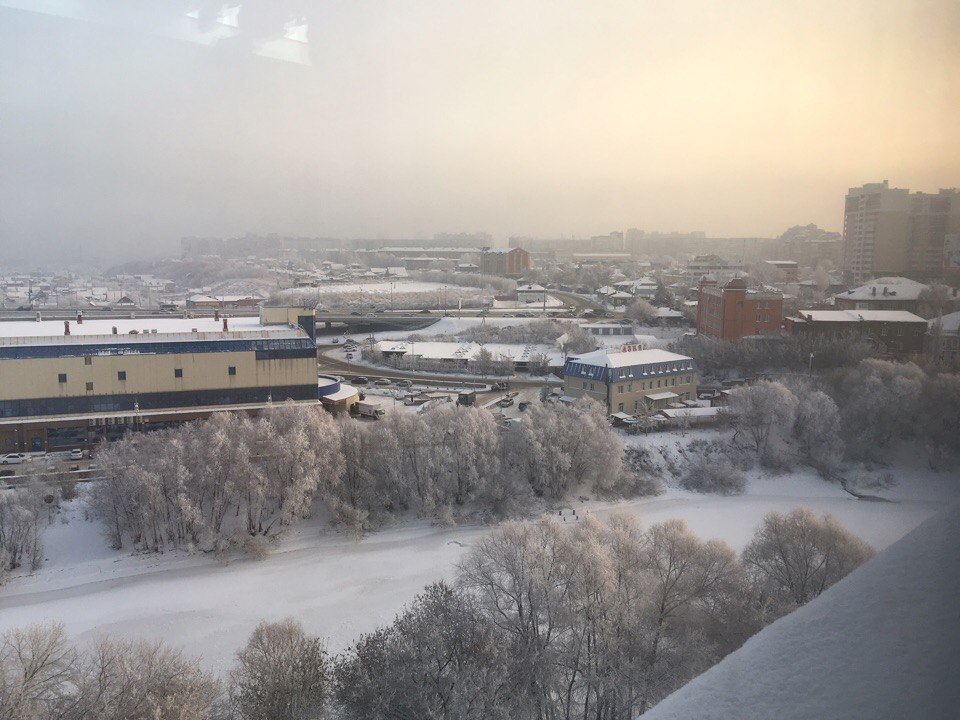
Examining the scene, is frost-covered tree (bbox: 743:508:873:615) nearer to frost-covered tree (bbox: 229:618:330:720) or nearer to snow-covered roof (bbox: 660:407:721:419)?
frost-covered tree (bbox: 229:618:330:720)

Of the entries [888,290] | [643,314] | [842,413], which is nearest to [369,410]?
[842,413]

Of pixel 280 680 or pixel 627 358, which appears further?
pixel 627 358

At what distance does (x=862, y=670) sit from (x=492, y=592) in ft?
9.51

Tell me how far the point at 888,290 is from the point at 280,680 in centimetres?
803

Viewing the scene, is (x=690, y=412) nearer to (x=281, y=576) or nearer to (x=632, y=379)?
(x=632, y=379)

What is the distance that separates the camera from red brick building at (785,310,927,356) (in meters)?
7.06

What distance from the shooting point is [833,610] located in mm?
696

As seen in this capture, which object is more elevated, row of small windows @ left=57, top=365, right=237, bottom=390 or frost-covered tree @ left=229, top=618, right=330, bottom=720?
row of small windows @ left=57, top=365, right=237, bottom=390

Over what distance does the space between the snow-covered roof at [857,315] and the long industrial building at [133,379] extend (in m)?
6.45

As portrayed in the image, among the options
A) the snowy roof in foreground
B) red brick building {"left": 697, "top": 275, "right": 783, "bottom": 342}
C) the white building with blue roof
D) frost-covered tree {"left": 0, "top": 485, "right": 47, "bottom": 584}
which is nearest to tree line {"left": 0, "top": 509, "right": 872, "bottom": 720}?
frost-covered tree {"left": 0, "top": 485, "right": 47, "bottom": 584}

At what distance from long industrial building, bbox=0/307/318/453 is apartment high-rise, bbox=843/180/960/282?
5206mm

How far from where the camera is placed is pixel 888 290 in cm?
815

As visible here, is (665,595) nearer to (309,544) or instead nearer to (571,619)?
(571,619)

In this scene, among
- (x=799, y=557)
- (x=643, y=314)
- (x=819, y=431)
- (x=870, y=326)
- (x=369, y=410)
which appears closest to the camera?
(x=799, y=557)
